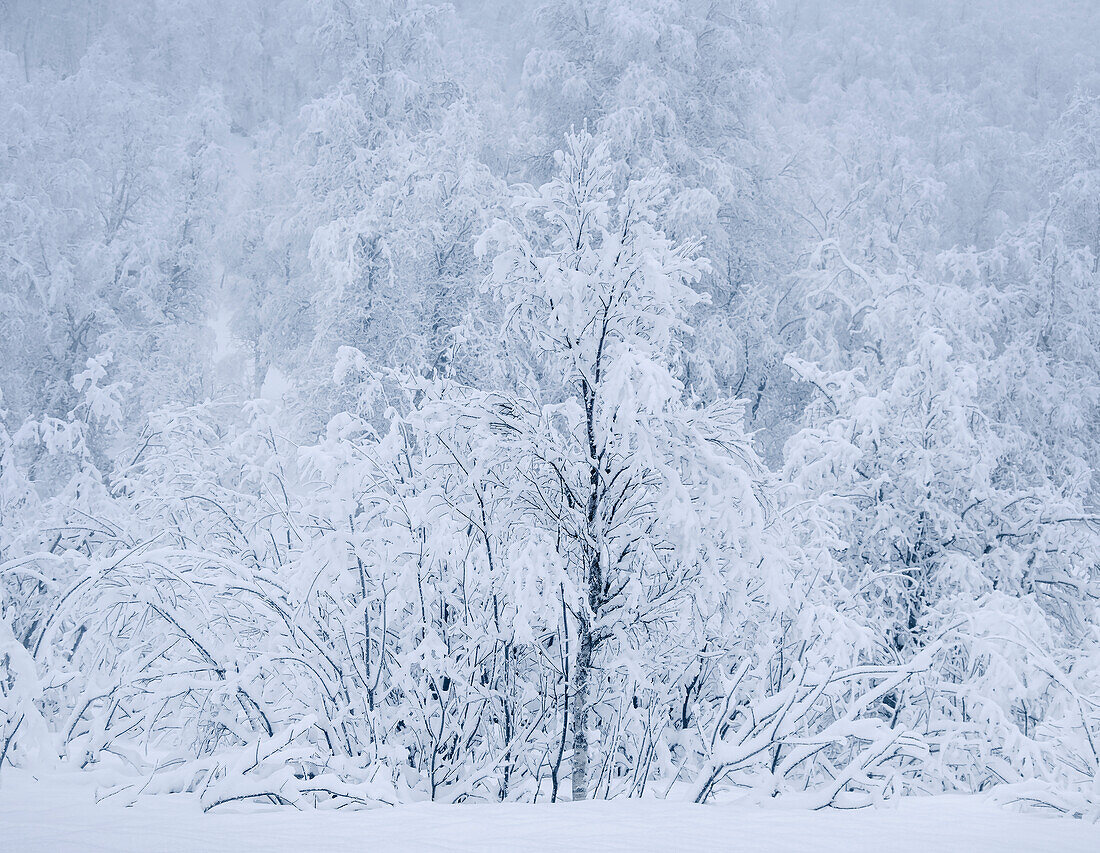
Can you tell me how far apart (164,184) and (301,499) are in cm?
1400

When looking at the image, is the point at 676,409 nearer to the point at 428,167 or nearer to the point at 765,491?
the point at 765,491

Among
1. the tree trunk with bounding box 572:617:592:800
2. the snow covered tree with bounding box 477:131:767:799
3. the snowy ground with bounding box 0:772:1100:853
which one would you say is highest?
the snow covered tree with bounding box 477:131:767:799

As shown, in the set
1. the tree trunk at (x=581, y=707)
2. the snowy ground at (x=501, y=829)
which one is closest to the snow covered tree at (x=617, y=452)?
the tree trunk at (x=581, y=707)

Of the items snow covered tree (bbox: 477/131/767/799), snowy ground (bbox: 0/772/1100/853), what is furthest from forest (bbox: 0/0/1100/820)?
snowy ground (bbox: 0/772/1100/853)

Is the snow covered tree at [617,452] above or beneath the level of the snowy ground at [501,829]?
above

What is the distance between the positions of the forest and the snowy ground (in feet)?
0.66

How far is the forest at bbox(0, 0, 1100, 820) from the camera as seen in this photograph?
3.22m

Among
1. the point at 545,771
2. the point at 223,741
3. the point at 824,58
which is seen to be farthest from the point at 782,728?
the point at 824,58

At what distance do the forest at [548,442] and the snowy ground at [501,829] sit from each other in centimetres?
20

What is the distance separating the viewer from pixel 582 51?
12.7 meters

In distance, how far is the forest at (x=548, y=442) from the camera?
322 centimetres

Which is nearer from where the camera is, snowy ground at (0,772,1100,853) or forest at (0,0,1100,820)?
snowy ground at (0,772,1100,853)

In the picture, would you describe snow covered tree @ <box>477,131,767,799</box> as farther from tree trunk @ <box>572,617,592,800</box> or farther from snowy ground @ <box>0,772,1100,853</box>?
snowy ground @ <box>0,772,1100,853</box>

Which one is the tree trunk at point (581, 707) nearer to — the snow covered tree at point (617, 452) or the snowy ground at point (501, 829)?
the snow covered tree at point (617, 452)
